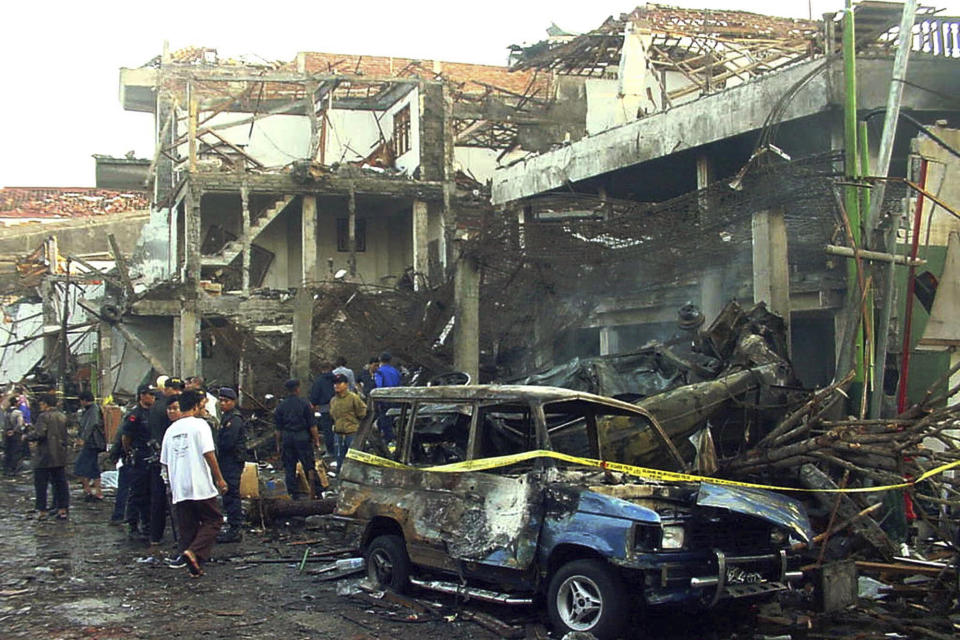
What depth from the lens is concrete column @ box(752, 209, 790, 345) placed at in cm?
1288

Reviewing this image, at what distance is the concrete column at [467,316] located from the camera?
1552 centimetres

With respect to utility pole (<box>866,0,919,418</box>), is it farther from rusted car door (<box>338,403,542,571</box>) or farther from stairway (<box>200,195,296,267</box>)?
stairway (<box>200,195,296,267</box>)

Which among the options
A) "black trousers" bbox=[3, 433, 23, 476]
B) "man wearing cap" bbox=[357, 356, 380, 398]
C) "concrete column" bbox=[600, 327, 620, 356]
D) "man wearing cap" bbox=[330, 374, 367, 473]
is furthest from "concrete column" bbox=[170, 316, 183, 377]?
"man wearing cap" bbox=[330, 374, 367, 473]

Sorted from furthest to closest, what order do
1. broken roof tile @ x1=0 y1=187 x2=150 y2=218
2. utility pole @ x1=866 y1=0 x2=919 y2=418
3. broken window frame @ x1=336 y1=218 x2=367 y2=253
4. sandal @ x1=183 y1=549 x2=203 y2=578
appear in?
broken roof tile @ x1=0 y1=187 x2=150 y2=218 < broken window frame @ x1=336 y1=218 x2=367 y2=253 < utility pole @ x1=866 y1=0 x2=919 y2=418 < sandal @ x1=183 y1=549 x2=203 y2=578

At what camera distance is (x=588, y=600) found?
20.2ft

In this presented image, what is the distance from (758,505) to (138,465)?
22.9 feet

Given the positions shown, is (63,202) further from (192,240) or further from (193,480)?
(193,480)

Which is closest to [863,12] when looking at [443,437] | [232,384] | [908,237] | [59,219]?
[908,237]

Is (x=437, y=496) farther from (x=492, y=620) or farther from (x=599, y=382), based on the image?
(x=599, y=382)

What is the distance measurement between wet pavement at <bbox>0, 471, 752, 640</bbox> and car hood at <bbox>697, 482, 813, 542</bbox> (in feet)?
2.69

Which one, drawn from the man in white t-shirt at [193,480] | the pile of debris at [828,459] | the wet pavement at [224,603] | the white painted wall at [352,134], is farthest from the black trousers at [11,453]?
the white painted wall at [352,134]

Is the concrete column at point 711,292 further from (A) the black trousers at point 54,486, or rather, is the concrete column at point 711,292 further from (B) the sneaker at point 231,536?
(A) the black trousers at point 54,486

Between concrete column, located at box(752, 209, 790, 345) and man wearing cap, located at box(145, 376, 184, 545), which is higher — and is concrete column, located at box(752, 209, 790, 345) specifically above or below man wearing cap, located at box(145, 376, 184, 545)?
above

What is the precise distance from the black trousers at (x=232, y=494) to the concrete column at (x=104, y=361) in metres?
17.1
